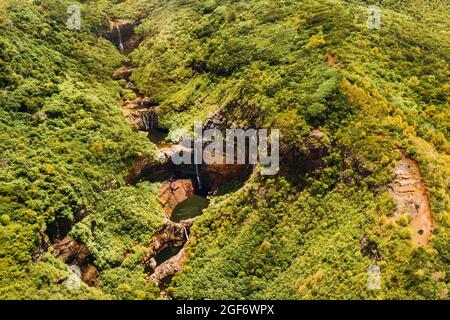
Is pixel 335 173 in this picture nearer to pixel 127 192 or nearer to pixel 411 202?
pixel 411 202

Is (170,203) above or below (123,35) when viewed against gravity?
below

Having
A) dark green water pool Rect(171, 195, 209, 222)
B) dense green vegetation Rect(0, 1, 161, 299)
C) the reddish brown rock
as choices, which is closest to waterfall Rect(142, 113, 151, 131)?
dense green vegetation Rect(0, 1, 161, 299)

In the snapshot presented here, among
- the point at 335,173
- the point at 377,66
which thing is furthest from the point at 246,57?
the point at 335,173

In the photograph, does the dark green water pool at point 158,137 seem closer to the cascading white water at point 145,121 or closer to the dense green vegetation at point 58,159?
the cascading white water at point 145,121

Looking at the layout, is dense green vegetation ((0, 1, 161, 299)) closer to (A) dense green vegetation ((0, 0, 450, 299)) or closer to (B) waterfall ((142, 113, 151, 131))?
(A) dense green vegetation ((0, 0, 450, 299))

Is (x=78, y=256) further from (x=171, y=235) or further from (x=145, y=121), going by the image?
(x=145, y=121)

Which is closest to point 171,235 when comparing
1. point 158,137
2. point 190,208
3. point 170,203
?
point 190,208
